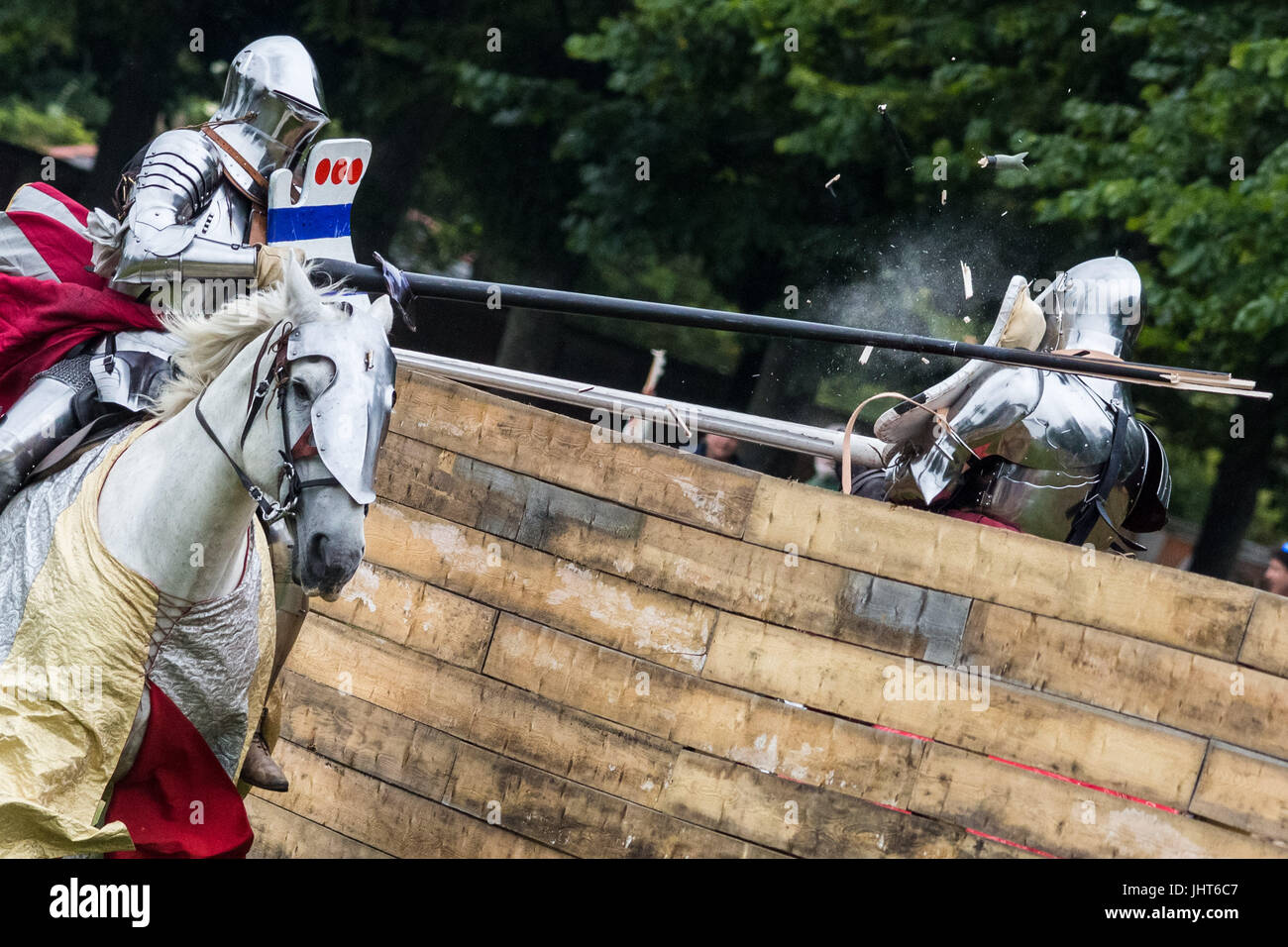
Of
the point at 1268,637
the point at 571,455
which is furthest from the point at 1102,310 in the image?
the point at 571,455

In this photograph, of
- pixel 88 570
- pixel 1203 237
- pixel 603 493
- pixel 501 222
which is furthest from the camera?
pixel 501 222

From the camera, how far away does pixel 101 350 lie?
12.8 ft

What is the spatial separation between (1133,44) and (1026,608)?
23.7ft

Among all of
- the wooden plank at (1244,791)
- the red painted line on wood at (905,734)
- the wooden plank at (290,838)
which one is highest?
the wooden plank at (1244,791)

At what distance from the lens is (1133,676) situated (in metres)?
3.61

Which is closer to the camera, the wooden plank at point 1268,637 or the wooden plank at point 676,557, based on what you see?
the wooden plank at point 1268,637

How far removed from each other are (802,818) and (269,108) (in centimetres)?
272

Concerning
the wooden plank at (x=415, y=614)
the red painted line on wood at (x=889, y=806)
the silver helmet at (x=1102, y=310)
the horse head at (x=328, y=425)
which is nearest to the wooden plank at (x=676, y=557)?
the wooden plank at (x=415, y=614)

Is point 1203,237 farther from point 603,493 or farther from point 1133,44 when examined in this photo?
point 603,493

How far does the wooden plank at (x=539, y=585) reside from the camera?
4027 millimetres

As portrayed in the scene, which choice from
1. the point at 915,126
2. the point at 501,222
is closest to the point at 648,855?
the point at 915,126

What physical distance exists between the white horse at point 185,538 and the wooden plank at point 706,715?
90 cm

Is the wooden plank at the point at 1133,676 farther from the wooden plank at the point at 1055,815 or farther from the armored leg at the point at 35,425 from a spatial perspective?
the armored leg at the point at 35,425
